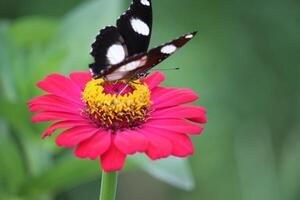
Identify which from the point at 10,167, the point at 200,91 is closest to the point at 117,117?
the point at 10,167

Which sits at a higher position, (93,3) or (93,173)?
(93,3)

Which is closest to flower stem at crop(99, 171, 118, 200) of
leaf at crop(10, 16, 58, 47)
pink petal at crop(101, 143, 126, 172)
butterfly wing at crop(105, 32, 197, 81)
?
pink petal at crop(101, 143, 126, 172)

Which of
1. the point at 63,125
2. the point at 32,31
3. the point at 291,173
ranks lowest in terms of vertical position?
the point at 291,173

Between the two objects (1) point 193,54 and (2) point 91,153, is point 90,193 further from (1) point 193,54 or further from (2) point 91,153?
(2) point 91,153

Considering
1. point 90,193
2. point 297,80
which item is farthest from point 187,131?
point 297,80

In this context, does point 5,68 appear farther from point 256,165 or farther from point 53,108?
point 256,165

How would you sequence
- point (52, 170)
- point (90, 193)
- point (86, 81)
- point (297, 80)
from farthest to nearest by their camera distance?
point (297, 80)
point (90, 193)
point (52, 170)
point (86, 81)

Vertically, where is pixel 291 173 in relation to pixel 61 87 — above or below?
below
